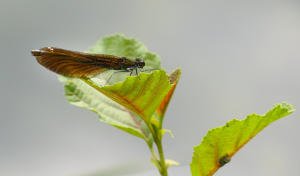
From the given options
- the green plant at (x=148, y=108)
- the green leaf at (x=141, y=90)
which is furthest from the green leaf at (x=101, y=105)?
the green leaf at (x=141, y=90)

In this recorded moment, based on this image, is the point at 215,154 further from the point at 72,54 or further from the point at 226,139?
the point at 72,54

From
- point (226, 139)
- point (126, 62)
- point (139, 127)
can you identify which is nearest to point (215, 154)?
point (226, 139)

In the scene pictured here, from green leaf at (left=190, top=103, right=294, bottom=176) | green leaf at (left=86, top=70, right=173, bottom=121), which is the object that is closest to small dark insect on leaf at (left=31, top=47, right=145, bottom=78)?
green leaf at (left=86, top=70, right=173, bottom=121)

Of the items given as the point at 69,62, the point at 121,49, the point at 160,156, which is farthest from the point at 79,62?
the point at 160,156

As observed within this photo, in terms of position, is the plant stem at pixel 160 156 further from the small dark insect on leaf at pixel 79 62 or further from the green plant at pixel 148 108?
the small dark insect on leaf at pixel 79 62

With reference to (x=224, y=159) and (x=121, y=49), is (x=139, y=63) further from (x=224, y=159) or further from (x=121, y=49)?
(x=224, y=159)
